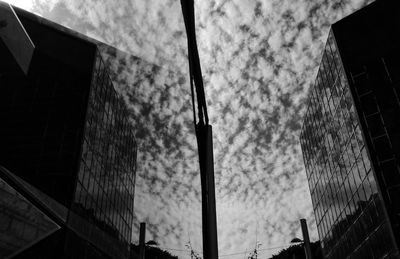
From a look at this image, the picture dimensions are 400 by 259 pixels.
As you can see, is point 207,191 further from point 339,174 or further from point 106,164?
point 339,174

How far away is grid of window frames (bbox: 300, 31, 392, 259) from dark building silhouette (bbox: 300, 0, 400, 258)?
0.19 ft

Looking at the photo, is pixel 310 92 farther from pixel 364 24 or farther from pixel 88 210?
pixel 88 210

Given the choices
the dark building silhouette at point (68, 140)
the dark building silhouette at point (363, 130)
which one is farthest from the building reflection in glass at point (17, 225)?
the dark building silhouette at point (363, 130)

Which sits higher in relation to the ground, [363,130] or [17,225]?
[363,130]

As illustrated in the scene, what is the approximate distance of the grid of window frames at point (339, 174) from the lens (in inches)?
810

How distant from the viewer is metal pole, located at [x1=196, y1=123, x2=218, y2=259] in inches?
92.1

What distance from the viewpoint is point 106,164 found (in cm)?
2614

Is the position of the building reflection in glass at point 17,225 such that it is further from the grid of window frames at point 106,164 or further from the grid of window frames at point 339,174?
the grid of window frames at point 339,174

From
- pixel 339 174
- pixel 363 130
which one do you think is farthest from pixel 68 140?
pixel 339 174

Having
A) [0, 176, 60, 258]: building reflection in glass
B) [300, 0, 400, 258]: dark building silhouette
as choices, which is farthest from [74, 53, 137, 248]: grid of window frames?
[300, 0, 400, 258]: dark building silhouette

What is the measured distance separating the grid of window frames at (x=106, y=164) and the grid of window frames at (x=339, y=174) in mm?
15838

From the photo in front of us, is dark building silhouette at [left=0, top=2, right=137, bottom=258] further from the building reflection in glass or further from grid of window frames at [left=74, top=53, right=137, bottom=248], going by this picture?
the building reflection in glass

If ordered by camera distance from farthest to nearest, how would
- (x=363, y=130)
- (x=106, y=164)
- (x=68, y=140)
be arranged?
(x=106, y=164)
(x=68, y=140)
(x=363, y=130)

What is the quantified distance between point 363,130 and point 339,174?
5.53 metres
